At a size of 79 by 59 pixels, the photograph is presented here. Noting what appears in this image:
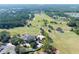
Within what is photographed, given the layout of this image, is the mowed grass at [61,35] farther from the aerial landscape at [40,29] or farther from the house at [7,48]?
the house at [7,48]

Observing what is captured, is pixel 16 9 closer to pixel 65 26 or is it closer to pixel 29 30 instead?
pixel 29 30

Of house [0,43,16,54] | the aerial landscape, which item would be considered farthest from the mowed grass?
house [0,43,16,54]

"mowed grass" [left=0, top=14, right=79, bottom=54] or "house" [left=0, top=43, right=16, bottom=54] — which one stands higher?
"mowed grass" [left=0, top=14, right=79, bottom=54]

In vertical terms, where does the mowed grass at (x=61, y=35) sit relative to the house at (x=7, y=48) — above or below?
above

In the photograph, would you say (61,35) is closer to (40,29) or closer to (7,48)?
(40,29)

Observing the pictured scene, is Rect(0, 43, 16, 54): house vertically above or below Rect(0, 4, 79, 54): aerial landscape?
below

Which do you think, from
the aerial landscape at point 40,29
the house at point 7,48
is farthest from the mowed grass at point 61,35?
the house at point 7,48

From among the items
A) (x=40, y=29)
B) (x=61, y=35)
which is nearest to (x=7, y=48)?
(x=40, y=29)

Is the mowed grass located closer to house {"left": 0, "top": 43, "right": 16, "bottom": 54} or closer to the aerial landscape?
the aerial landscape
